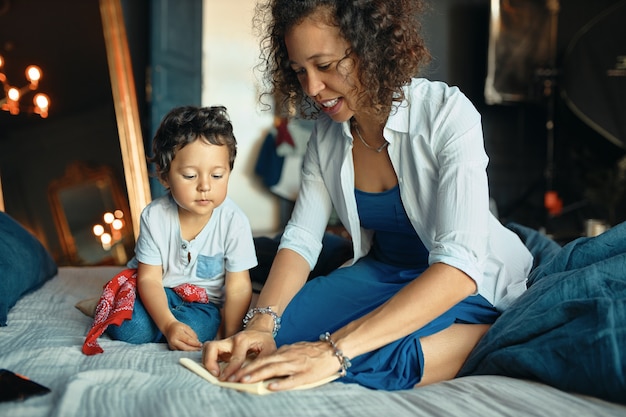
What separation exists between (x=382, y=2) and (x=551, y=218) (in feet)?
16.1

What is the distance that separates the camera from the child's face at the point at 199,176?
1.67 m

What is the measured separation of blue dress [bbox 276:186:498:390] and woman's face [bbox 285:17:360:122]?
0.31 metres

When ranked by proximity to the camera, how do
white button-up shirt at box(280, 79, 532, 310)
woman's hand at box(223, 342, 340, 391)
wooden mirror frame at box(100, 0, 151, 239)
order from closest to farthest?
woman's hand at box(223, 342, 340, 391)
white button-up shirt at box(280, 79, 532, 310)
wooden mirror frame at box(100, 0, 151, 239)

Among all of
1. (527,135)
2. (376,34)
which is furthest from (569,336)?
(527,135)

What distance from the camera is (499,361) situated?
4.24ft

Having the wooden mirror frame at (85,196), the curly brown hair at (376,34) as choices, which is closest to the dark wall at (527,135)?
the wooden mirror frame at (85,196)

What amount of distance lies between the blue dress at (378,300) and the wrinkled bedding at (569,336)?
130 mm

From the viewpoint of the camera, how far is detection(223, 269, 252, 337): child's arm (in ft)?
5.65

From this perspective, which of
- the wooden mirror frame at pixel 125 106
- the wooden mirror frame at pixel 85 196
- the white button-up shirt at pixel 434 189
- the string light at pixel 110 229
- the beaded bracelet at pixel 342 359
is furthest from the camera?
the wooden mirror frame at pixel 125 106

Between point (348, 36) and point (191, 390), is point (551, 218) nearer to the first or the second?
point (348, 36)

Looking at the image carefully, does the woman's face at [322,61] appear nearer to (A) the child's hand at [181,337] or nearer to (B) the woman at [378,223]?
(B) the woman at [378,223]

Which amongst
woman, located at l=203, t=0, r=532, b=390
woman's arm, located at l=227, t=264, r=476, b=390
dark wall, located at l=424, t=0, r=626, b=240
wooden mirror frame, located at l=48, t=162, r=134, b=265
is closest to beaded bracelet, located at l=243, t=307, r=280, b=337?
woman, located at l=203, t=0, r=532, b=390

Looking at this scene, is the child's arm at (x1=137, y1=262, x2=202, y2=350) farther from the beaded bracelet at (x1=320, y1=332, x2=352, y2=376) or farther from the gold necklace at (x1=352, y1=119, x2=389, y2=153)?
the gold necklace at (x1=352, y1=119, x2=389, y2=153)

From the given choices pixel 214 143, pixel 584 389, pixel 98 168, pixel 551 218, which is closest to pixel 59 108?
pixel 98 168
